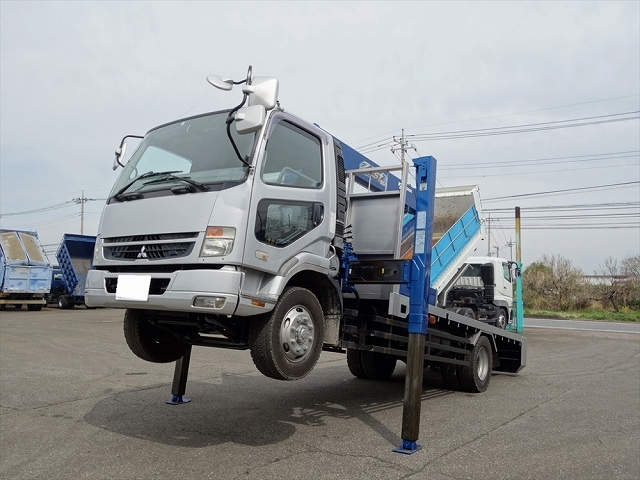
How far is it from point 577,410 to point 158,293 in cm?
541

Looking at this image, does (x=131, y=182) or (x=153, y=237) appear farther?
(x=131, y=182)

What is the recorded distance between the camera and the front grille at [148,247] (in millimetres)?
4242

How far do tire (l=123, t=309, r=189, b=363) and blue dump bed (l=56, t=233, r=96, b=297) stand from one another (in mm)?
20870

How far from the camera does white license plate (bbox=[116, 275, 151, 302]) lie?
14.0 feet

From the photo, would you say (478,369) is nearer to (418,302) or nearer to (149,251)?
(418,302)

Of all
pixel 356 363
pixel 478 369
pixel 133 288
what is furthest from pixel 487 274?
pixel 133 288

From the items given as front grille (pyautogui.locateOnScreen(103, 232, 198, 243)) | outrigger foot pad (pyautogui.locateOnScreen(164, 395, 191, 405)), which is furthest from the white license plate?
outrigger foot pad (pyautogui.locateOnScreen(164, 395, 191, 405))

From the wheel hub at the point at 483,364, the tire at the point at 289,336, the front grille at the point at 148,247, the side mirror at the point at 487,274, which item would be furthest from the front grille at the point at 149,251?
the side mirror at the point at 487,274

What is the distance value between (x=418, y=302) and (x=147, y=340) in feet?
8.81

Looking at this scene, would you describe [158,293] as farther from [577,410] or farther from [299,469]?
[577,410]

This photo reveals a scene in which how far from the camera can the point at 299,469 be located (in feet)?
14.4

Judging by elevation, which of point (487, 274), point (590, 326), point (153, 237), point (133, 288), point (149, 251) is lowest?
point (133, 288)

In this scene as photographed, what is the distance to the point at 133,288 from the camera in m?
4.35

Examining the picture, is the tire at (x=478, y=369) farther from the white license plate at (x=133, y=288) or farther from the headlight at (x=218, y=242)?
the white license plate at (x=133, y=288)
